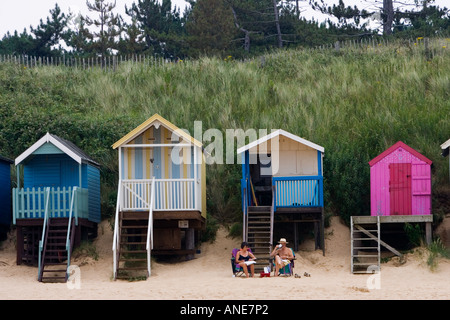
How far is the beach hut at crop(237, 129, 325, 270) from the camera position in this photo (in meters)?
25.7

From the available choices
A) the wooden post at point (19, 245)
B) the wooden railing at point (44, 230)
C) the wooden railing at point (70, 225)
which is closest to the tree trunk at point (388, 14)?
the wooden railing at point (70, 225)

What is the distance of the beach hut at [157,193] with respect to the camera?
24703 mm

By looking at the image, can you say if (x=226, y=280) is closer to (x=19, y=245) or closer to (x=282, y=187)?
(x=282, y=187)

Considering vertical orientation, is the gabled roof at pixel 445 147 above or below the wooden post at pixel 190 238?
above

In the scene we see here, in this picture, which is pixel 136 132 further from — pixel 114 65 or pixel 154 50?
pixel 154 50

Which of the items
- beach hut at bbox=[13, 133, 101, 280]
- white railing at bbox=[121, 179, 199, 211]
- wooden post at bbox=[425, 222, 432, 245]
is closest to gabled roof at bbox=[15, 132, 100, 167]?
beach hut at bbox=[13, 133, 101, 280]

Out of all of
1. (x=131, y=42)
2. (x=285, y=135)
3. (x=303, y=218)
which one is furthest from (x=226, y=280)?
(x=131, y=42)

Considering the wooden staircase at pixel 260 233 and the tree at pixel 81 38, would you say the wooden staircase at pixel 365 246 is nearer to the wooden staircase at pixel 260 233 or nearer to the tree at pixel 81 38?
the wooden staircase at pixel 260 233

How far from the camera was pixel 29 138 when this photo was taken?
3262 centimetres

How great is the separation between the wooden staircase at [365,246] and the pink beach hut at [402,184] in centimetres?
66

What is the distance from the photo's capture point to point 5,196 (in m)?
27.5
